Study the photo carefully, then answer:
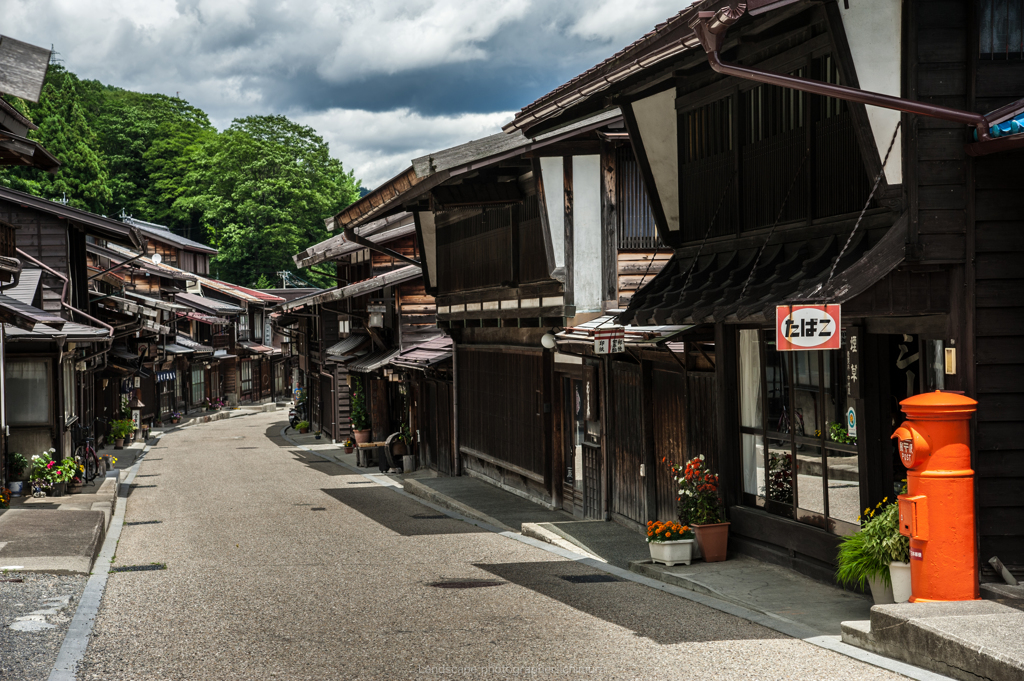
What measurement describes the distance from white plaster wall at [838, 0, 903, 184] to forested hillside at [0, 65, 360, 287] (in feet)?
216

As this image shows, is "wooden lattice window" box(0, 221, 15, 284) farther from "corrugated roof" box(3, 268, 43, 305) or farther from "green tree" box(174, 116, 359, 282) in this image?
"green tree" box(174, 116, 359, 282)

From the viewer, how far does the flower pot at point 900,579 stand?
350 inches

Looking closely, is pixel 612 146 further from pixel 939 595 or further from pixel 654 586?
pixel 939 595

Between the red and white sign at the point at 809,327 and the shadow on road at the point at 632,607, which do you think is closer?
the red and white sign at the point at 809,327

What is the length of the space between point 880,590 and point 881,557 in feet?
1.38

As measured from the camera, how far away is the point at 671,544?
12234 mm

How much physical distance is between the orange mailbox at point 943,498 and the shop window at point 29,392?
20.1 m

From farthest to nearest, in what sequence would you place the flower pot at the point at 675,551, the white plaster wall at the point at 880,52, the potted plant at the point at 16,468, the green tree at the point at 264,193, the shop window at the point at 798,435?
1. the green tree at the point at 264,193
2. the potted plant at the point at 16,468
3. the flower pot at the point at 675,551
4. the shop window at the point at 798,435
5. the white plaster wall at the point at 880,52

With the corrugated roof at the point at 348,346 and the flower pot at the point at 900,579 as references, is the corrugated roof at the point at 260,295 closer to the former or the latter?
the corrugated roof at the point at 348,346

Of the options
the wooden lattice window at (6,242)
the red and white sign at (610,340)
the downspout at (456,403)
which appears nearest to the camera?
the red and white sign at (610,340)

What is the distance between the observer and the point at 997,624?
25.1 ft

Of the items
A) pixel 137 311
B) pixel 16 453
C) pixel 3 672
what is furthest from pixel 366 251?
pixel 3 672

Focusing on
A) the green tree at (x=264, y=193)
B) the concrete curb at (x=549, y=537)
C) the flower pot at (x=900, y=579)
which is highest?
the green tree at (x=264, y=193)

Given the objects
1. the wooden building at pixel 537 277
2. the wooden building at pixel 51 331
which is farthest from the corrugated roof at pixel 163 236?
the wooden building at pixel 537 277
